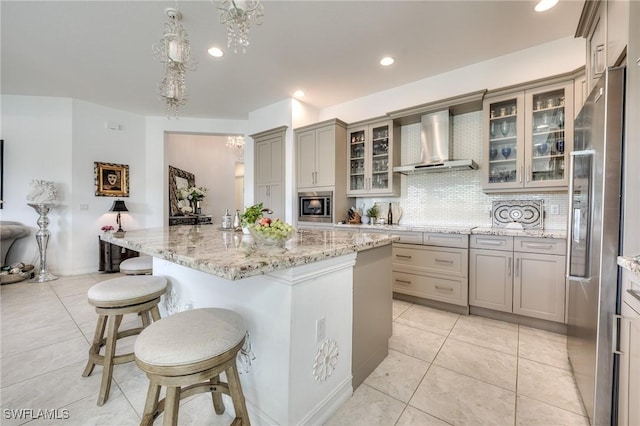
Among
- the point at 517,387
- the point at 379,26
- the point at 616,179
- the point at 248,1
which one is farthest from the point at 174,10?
the point at 517,387

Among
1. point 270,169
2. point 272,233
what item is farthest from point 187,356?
point 270,169

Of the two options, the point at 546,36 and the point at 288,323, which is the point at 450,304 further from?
the point at 546,36

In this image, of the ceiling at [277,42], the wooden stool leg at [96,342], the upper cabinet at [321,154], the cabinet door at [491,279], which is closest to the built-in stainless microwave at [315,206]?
the upper cabinet at [321,154]

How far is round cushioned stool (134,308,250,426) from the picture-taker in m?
0.93

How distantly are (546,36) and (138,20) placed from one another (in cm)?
402

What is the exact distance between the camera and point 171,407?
976mm

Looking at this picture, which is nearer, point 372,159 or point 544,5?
point 544,5

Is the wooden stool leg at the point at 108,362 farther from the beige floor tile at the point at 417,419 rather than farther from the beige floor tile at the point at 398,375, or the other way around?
the beige floor tile at the point at 417,419

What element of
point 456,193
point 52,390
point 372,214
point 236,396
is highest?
point 456,193

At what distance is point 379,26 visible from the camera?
8.12ft

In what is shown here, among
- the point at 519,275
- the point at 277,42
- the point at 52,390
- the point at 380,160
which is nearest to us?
the point at 52,390

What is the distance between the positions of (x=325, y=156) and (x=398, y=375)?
9.50 feet

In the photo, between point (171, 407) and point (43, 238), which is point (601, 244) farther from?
point (43, 238)

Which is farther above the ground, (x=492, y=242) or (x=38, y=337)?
(x=492, y=242)
